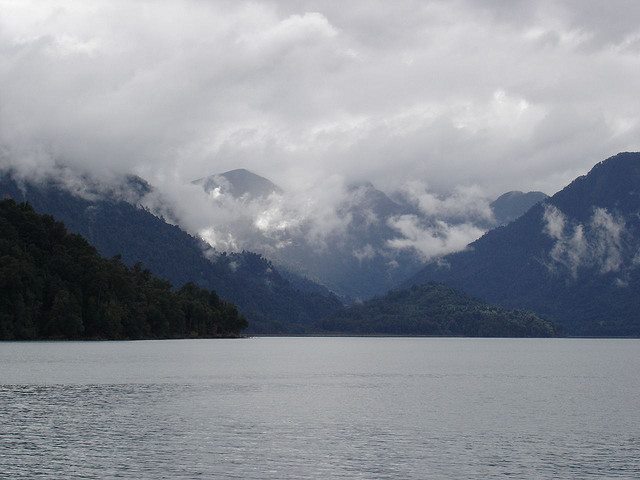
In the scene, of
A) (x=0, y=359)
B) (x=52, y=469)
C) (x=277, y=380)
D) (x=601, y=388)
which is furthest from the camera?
(x=0, y=359)

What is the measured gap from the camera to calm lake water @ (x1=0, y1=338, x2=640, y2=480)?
69.5m

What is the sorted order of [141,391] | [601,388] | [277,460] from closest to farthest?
1. [277,460]
2. [141,391]
3. [601,388]

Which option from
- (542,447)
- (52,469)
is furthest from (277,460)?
(542,447)

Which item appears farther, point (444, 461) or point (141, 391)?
point (141, 391)

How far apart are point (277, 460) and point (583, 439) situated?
1224 inches

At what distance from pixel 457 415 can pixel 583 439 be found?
66.0ft

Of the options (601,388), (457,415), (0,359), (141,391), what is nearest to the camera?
(457,415)

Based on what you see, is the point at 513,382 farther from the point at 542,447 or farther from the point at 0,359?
the point at 0,359

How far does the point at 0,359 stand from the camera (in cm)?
19338

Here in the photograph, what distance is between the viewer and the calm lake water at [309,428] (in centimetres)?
6950

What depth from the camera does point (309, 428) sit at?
299ft

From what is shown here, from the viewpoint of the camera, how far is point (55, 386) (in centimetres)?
13200

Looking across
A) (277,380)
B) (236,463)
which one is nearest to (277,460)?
(236,463)

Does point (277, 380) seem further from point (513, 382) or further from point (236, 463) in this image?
point (236, 463)
